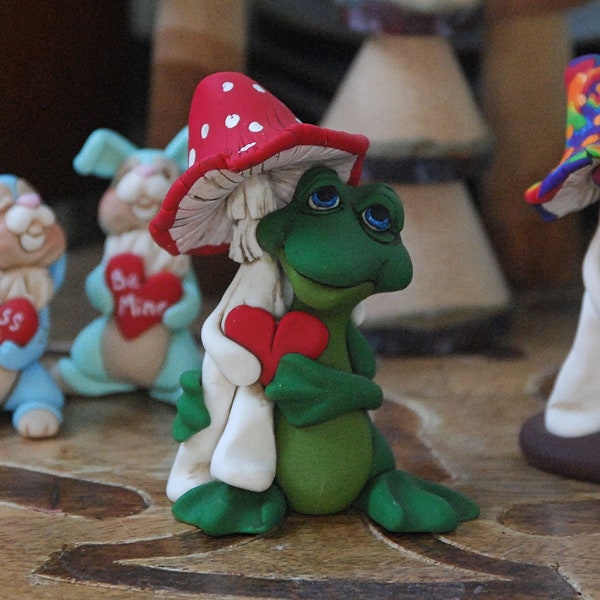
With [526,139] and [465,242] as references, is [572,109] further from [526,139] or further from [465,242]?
[526,139]

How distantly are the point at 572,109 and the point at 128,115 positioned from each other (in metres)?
1.23

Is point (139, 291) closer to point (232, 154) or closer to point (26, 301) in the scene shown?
point (26, 301)

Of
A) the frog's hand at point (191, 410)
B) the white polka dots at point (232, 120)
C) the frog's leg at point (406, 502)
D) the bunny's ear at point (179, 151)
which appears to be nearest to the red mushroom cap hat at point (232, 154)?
the white polka dots at point (232, 120)

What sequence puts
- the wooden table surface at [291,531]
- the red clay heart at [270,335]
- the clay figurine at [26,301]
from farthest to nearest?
1. the clay figurine at [26,301]
2. the red clay heart at [270,335]
3. the wooden table surface at [291,531]

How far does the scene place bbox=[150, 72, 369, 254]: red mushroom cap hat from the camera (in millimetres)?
833

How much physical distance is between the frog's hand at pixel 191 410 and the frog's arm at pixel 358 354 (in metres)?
0.13

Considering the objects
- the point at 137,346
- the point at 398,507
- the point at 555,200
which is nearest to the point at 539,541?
the point at 398,507

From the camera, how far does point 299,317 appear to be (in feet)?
2.93

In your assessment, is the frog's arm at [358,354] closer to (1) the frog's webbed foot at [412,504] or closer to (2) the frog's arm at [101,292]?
(1) the frog's webbed foot at [412,504]

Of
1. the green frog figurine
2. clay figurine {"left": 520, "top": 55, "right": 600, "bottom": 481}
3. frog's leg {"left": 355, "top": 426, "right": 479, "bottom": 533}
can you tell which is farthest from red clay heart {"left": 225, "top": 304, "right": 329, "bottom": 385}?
clay figurine {"left": 520, "top": 55, "right": 600, "bottom": 481}

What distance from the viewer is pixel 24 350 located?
1139 mm

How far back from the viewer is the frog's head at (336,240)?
2.84 feet

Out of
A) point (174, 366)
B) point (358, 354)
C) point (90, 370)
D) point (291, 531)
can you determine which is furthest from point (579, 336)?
point (90, 370)

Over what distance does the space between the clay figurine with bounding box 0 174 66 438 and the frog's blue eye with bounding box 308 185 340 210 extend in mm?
363
